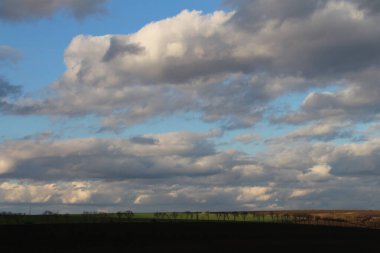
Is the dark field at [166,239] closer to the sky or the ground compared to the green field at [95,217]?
closer to the ground

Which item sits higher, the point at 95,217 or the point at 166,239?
the point at 95,217

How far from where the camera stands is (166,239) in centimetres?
10719

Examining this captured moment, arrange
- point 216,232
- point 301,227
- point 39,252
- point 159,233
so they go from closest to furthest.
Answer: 1. point 39,252
2. point 159,233
3. point 216,232
4. point 301,227

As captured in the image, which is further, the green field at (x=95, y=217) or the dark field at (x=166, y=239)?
the green field at (x=95, y=217)

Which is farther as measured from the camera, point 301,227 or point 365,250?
point 301,227

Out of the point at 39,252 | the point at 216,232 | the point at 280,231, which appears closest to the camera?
the point at 39,252

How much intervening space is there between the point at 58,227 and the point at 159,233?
20950mm

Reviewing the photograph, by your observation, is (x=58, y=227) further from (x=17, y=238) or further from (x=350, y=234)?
(x=350, y=234)

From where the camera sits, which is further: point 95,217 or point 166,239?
point 95,217

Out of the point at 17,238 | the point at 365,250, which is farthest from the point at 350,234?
the point at 17,238

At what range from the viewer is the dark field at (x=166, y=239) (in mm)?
88812

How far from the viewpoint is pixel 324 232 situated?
141 metres

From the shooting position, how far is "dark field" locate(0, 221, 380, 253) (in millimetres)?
88812

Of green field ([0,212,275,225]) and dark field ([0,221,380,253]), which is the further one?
green field ([0,212,275,225])
